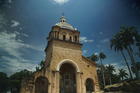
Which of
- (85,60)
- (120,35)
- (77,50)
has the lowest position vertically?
(85,60)

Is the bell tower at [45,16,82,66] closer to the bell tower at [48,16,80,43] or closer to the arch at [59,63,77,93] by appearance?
the bell tower at [48,16,80,43]

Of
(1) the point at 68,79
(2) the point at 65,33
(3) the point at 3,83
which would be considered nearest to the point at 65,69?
(1) the point at 68,79

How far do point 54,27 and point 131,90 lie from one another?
56.2ft

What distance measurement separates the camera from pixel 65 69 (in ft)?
80.6

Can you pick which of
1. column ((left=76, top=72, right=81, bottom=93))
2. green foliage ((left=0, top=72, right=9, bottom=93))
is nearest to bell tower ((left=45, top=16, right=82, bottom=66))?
column ((left=76, top=72, right=81, bottom=93))

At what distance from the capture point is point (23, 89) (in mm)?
17688

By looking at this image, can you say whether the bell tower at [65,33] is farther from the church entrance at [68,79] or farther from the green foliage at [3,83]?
the green foliage at [3,83]

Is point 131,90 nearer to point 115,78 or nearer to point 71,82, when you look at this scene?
point 71,82

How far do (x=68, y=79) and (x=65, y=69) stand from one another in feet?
7.78

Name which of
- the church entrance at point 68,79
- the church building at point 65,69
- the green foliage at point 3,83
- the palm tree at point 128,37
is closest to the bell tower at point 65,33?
the church building at point 65,69

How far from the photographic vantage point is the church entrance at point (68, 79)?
21.7m

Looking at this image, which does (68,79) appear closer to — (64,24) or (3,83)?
(64,24)

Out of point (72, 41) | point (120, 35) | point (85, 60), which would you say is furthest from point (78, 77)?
point (120, 35)

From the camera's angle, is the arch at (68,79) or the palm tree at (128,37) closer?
the arch at (68,79)
